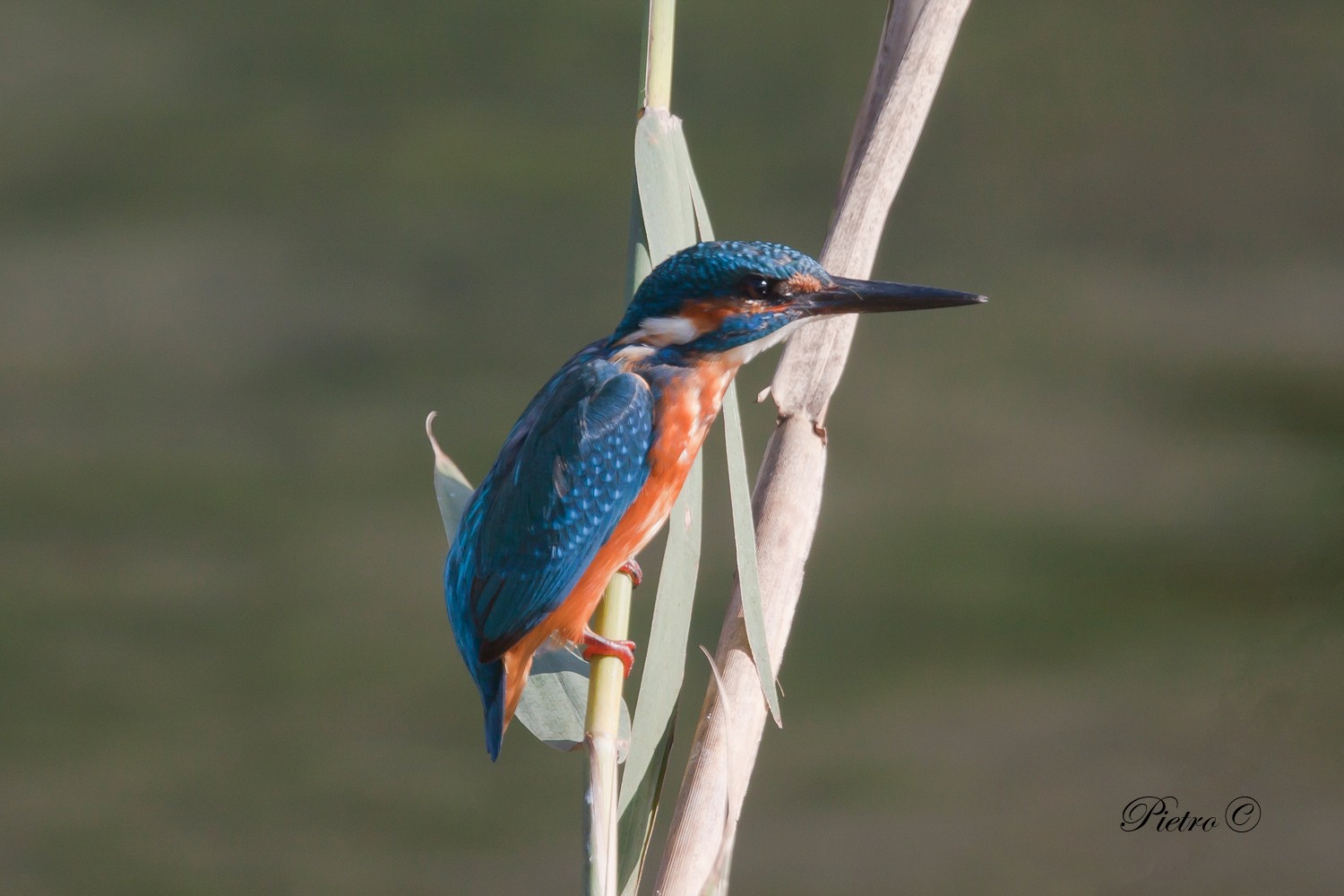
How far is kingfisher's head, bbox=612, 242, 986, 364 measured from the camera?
34.5 inches

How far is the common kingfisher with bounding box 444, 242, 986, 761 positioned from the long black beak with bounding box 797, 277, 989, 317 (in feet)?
0.12

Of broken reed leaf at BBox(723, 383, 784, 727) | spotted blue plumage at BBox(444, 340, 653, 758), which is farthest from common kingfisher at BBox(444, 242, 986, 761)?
broken reed leaf at BBox(723, 383, 784, 727)

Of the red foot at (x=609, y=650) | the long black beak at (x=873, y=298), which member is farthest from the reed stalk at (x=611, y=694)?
the long black beak at (x=873, y=298)

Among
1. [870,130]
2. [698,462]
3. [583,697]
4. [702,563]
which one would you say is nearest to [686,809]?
[583,697]

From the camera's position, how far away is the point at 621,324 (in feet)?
3.22

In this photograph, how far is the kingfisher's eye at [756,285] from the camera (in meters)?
0.90

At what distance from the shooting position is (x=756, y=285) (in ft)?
2.98

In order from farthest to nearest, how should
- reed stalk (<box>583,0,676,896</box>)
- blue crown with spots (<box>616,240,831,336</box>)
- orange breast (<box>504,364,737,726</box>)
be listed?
orange breast (<box>504,364,737,726</box>) → blue crown with spots (<box>616,240,831,336</box>) → reed stalk (<box>583,0,676,896</box>)

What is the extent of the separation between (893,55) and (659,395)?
1.14ft

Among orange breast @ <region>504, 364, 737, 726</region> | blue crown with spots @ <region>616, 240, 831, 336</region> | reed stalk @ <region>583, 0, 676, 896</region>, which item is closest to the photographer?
reed stalk @ <region>583, 0, 676, 896</region>

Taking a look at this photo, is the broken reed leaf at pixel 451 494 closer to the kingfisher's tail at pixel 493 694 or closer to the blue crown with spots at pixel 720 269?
the kingfisher's tail at pixel 493 694

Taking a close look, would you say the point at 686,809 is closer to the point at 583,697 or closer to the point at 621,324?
the point at 583,697

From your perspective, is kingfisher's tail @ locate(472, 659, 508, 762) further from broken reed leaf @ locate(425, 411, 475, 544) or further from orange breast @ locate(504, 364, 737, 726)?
broken reed leaf @ locate(425, 411, 475, 544)

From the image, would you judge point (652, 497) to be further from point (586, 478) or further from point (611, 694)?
point (611, 694)
